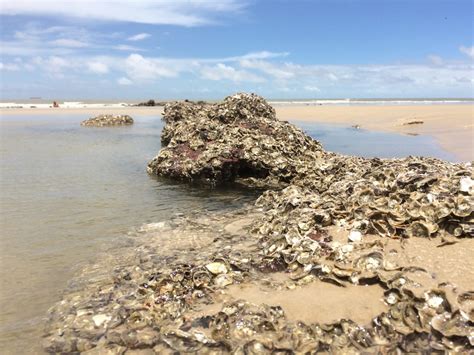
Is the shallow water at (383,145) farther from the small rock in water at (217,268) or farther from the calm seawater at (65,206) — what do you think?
the small rock in water at (217,268)

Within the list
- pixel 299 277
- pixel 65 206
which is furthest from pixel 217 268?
pixel 65 206

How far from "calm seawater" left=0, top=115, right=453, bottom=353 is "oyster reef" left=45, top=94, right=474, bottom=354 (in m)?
0.45

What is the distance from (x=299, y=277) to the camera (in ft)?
17.4

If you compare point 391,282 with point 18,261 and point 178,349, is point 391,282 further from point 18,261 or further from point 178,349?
point 18,261

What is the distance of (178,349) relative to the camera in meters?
4.21

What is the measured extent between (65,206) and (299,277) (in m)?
6.05

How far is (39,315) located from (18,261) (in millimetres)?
1766

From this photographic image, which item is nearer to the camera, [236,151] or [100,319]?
[100,319]

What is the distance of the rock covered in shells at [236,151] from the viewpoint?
11523 millimetres

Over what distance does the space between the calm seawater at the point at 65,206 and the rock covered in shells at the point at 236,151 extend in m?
0.72

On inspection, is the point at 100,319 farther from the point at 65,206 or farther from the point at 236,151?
the point at 236,151

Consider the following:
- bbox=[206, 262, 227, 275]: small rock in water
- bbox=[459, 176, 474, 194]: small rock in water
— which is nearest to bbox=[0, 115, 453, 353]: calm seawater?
bbox=[206, 262, 227, 275]: small rock in water

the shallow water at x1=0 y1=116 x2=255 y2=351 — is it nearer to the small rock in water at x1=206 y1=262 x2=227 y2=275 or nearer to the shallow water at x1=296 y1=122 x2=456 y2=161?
the small rock in water at x1=206 y1=262 x2=227 y2=275

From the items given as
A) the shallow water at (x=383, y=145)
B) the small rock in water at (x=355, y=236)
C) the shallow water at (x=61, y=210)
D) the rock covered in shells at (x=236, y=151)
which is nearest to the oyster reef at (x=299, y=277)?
the small rock in water at (x=355, y=236)
